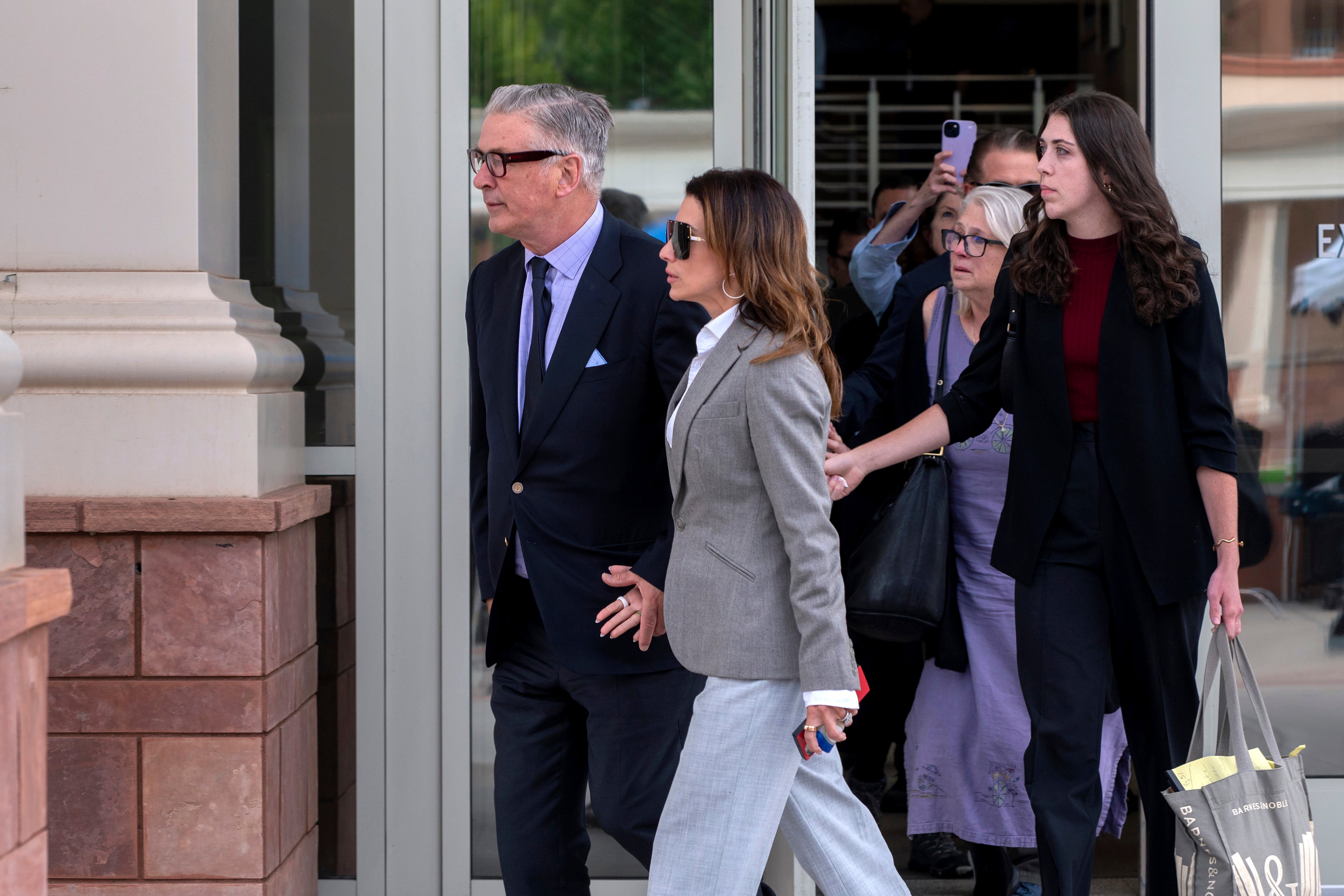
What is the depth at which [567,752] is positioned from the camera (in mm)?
2846

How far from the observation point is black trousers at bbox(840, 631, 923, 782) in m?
4.00

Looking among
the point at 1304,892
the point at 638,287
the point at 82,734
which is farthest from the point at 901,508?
the point at 82,734

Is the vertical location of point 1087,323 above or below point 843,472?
above

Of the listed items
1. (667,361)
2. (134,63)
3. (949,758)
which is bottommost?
(949,758)

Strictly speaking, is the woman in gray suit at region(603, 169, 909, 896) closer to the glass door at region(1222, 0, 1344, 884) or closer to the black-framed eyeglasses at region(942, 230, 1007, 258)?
the black-framed eyeglasses at region(942, 230, 1007, 258)

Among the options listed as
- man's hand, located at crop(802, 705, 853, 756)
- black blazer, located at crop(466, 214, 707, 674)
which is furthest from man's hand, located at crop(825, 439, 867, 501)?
man's hand, located at crop(802, 705, 853, 756)

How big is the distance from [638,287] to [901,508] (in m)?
1.00

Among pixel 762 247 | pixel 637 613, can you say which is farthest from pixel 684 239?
pixel 637 613

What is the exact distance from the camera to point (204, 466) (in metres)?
3.10

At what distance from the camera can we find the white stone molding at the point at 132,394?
308cm

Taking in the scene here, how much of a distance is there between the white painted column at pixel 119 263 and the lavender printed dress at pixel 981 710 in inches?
69.6

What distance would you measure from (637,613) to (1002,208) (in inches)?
59.3

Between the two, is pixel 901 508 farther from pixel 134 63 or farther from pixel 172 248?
pixel 134 63

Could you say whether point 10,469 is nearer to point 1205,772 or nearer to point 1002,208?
point 1205,772
